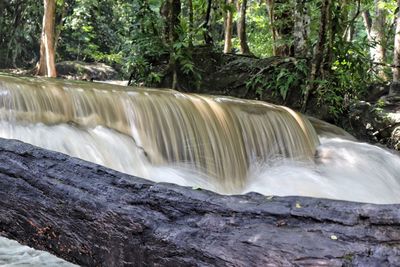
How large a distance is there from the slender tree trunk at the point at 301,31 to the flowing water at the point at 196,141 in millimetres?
3138

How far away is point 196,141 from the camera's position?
233 inches

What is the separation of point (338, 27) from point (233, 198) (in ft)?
25.2

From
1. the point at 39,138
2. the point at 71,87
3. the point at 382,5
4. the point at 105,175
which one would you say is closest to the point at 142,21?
the point at 71,87

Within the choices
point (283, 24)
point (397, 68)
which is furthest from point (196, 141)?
point (397, 68)

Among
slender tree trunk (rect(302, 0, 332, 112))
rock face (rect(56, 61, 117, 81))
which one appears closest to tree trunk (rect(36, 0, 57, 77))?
rock face (rect(56, 61, 117, 81))

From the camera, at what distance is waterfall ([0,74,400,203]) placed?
492 cm

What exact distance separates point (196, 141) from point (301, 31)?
16.3 feet

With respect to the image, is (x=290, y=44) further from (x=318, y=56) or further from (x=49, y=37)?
(x=49, y=37)

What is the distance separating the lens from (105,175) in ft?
6.03

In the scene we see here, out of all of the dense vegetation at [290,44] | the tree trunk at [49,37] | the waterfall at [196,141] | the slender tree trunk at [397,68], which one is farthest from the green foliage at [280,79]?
the tree trunk at [49,37]

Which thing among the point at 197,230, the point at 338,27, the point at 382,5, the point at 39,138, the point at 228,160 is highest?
the point at 382,5

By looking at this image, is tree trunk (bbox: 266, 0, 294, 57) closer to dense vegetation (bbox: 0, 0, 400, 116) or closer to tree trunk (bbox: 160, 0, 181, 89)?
dense vegetation (bbox: 0, 0, 400, 116)

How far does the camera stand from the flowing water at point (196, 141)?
4.92 meters

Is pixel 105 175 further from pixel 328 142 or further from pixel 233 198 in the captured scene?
pixel 328 142
